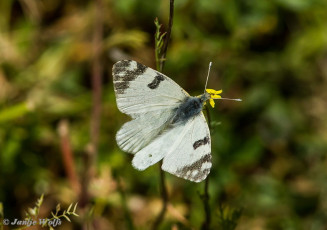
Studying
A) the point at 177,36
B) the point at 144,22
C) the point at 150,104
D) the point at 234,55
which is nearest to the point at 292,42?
the point at 234,55

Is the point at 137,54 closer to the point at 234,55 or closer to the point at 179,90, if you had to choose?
the point at 234,55

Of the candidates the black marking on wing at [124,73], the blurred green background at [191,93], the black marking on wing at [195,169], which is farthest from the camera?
the blurred green background at [191,93]

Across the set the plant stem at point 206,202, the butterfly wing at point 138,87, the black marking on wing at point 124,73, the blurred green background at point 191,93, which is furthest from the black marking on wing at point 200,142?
the blurred green background at point 191,93

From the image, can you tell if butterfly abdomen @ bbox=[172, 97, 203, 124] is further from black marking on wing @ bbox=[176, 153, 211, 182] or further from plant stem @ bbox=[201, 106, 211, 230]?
black marking on wing @ bbox=[176, 153, 211, 182]

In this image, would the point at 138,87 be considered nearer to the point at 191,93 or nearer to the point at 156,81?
the point at 156,81

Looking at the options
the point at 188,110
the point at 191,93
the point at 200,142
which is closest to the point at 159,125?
the point at 188,110

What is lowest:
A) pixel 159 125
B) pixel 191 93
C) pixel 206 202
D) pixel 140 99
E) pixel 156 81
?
pixel 191 93

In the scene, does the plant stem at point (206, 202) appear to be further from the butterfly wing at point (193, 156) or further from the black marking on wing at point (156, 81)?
the black marking on wing at point (156, 81)
